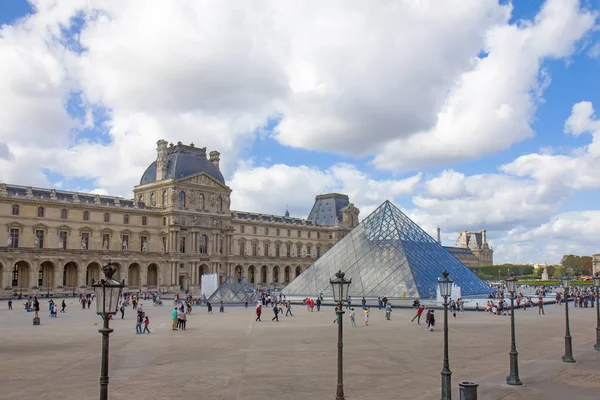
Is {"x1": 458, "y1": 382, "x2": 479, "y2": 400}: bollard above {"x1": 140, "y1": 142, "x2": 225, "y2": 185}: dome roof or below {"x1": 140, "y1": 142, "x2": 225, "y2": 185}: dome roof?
below

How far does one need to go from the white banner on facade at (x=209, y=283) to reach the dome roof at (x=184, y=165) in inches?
502

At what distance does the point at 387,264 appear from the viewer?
44.8 m

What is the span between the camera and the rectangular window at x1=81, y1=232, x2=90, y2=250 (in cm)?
6075

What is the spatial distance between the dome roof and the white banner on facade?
1274 cm

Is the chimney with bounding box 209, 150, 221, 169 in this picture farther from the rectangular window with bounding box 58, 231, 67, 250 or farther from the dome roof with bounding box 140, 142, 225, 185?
the rectangular window with bounding box 58, 231, 67, 250

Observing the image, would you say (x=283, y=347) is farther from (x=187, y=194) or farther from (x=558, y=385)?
(x=187, y=194)

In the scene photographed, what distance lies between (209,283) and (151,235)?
9152 millimetres

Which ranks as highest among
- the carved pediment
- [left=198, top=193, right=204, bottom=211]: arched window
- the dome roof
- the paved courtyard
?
the dome roof

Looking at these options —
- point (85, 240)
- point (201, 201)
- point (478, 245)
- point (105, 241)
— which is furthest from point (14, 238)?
point (478, 245)

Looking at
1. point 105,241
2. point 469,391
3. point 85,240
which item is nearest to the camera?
point 469,391

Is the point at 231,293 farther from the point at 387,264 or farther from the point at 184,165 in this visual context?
the point at 184,165

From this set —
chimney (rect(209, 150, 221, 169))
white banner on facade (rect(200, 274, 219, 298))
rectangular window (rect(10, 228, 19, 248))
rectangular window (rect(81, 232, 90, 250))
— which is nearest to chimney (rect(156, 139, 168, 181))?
chimney (rect(209, 150, 221, 169))

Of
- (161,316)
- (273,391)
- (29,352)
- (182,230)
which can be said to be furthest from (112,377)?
(182,230)

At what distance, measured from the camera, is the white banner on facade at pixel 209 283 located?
64325mm
